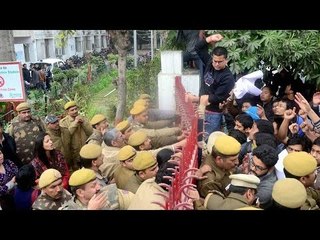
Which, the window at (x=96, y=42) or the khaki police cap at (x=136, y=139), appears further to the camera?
the window at (x=96, y=42)

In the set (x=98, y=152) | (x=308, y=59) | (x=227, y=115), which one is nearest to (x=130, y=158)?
(x=98, y=152)

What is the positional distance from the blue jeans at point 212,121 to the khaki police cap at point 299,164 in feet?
5.22

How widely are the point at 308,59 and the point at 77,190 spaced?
3.04 metres

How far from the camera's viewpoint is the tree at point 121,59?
4.79m

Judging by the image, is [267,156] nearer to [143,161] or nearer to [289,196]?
[289,196]

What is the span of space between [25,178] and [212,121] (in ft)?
6.42

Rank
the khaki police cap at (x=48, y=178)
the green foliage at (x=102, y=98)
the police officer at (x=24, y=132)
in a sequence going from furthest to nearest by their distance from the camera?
the green foliage at (x=102, y=98)
the police officer at (x=24, y=132)
the khaki police cap at (x=48, y=178)

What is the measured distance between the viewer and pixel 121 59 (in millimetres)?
4906

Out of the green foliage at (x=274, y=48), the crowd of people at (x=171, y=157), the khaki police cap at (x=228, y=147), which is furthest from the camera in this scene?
the green foliage at (x=274, y=48)

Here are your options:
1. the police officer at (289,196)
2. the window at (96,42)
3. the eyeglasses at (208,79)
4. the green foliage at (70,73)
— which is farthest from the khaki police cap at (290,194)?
the green foliage at (70,73)

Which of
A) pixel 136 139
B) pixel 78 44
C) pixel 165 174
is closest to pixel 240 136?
pixel 136 139

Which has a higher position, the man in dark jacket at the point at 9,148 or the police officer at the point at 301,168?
the police officer at the point at 301,168

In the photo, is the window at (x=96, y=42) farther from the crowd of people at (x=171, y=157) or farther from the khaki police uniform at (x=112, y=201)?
the khaki police uniform at (x=112, y=201)

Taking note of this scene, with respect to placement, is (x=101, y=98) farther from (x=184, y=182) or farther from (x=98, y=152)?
(x=184, y=182)
